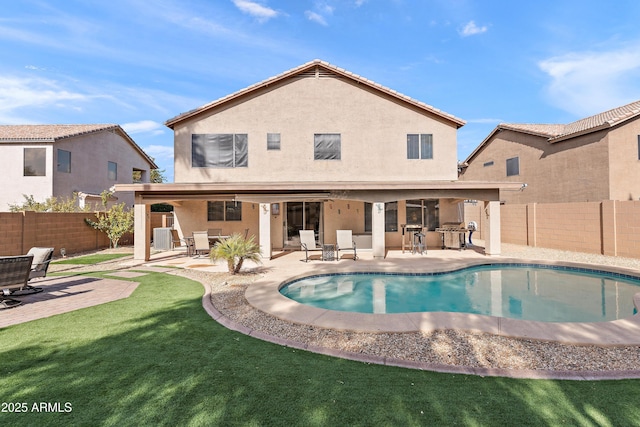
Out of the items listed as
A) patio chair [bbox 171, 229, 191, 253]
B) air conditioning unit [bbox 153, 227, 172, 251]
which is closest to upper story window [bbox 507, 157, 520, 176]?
patio chair [bbox 171, 229, 191, 253]

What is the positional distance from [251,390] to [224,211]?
14.6 meters

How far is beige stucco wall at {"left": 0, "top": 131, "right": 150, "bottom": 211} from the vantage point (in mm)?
21625

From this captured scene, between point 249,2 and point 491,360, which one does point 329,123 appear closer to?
point 249,2

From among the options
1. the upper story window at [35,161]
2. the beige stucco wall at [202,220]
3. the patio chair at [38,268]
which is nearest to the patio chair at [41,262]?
the patio chair at [38,268]

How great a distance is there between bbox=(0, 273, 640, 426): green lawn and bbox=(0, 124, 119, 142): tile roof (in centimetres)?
2348

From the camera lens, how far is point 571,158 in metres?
21.3

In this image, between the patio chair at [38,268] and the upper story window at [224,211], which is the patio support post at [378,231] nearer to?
the upper story window at [224,211]

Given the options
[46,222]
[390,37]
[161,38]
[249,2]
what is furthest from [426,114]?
[46,222]

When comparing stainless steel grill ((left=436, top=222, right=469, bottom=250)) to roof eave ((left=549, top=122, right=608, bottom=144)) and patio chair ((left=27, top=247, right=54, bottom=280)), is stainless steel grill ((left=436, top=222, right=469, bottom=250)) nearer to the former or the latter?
roof eave ((left=549, top=122, right=608, bottom=144))

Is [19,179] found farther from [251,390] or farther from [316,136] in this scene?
[251,390]

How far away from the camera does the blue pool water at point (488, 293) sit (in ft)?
26.0

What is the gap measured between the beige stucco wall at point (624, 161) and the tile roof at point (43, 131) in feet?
122

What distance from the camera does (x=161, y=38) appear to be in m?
18.1

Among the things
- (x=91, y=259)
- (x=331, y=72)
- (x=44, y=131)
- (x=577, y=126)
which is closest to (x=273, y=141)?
(x=331, y=72)
